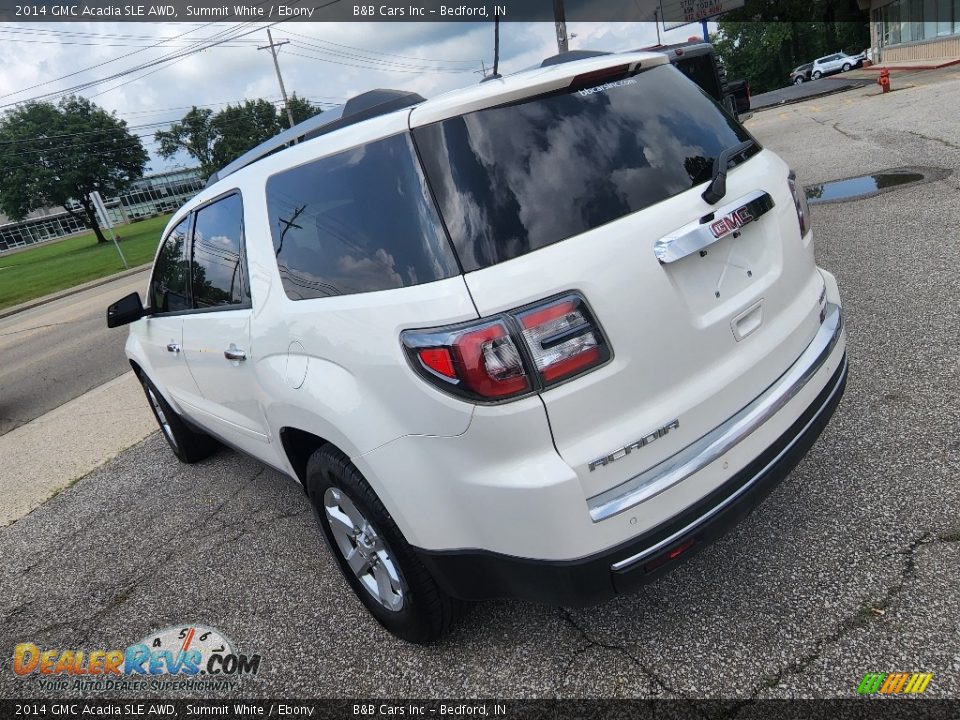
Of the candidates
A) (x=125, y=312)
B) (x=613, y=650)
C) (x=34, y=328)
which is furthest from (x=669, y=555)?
(x=34, y=328)

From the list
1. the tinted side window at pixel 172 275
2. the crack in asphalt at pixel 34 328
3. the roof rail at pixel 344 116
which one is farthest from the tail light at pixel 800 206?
the crack in asphalt at pixel 34 328

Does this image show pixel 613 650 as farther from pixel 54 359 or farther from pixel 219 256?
pixel 54 359

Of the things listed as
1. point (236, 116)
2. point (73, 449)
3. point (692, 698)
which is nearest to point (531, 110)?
point (692, 698)

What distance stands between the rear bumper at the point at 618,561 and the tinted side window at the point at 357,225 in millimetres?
893

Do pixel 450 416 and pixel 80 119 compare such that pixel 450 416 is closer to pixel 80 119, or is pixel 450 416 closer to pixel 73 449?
pixel 73 449

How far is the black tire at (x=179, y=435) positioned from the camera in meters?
4.66

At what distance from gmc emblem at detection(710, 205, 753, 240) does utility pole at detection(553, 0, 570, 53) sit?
23135 mm

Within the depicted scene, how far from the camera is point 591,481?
73.2 inches

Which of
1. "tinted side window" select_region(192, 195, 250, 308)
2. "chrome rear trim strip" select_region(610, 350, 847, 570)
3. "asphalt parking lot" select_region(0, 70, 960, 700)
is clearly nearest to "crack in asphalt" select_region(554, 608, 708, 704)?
"asphalt parking lot" select_region(0, 70, 960, 700)

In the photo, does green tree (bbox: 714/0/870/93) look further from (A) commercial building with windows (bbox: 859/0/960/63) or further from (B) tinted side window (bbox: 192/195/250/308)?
(B) tinted side window (bbox: 192/195/250/308)

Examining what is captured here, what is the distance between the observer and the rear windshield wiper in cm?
214

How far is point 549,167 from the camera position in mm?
2025

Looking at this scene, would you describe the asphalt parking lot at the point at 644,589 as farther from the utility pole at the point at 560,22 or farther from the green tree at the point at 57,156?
the green tree at the point at 57,156

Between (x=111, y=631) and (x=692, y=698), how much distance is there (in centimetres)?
264
